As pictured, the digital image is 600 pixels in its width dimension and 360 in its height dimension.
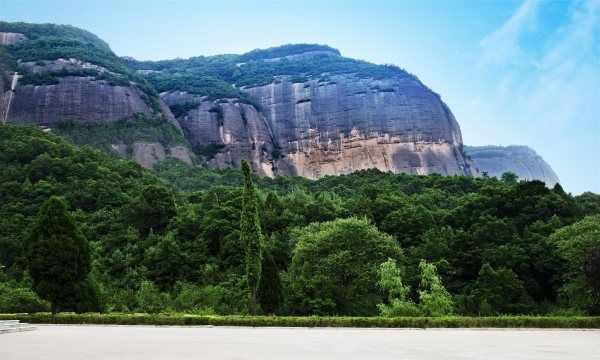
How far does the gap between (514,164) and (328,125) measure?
52513 mm

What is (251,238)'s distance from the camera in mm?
21672

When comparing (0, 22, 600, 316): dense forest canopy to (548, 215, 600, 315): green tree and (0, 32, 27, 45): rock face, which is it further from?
(0, 32, 27, 45): rock face

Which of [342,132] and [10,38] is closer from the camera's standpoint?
[342,132]

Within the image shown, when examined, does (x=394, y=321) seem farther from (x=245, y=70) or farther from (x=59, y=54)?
(x=245, y=70)

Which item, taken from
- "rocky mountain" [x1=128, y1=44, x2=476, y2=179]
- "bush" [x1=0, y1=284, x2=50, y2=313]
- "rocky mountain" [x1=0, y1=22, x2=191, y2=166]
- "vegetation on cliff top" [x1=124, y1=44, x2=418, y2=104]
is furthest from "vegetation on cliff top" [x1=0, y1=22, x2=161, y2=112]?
"bush" [x1=0, y1=284, x2=50, y2=313]

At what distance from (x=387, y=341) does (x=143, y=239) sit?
89.3 feet

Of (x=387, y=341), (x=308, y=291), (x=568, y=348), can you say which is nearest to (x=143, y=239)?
(x=308, y=291)

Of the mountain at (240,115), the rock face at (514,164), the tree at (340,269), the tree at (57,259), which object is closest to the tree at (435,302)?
the tree at (340,269)

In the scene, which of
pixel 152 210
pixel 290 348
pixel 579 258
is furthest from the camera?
pixel 152 210

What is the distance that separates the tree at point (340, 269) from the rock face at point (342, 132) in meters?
47.5

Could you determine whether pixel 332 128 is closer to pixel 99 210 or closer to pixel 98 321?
pixel 99 210

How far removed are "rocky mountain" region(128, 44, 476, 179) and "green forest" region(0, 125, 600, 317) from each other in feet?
87.0

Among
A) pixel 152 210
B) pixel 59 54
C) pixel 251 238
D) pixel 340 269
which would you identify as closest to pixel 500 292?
pixel 340 269

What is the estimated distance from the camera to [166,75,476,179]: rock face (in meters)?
76.1
